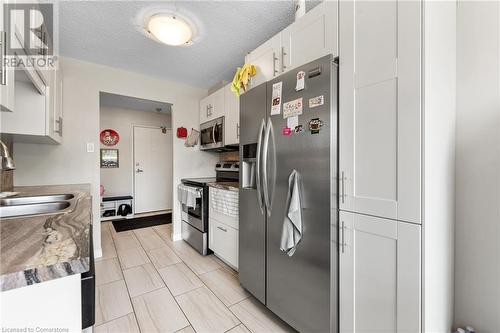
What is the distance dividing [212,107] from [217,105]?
0.15 metres

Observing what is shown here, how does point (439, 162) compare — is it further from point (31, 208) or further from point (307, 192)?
point (31, 208)

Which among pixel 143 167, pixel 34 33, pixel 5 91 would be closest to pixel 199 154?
pixel 143 167

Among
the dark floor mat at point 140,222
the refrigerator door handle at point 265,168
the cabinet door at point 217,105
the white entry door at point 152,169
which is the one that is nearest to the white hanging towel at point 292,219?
the refrigerator door handle at point 265,168

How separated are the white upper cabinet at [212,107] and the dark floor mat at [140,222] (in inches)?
88.9

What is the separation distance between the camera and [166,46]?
234 centimetres

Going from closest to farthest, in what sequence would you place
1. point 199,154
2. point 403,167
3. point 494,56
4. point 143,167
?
point 403,167, point 494,56, point 199,154, point 143,167

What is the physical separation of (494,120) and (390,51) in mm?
715

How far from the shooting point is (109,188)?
4.55 m

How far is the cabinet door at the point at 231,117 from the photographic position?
2.65 metres

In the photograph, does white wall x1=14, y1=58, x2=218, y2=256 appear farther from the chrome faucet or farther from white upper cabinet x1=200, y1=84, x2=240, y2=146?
the chrome faucet

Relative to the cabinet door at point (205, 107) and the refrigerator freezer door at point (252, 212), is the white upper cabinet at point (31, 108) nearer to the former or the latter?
the refrigerator freezer door at point (252, 212)

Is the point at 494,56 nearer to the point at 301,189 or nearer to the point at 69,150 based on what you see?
the point at 301,189

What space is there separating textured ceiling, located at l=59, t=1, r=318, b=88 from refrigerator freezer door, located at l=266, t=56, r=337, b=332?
804 mm

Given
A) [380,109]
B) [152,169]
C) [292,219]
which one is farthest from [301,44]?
[152,169]
